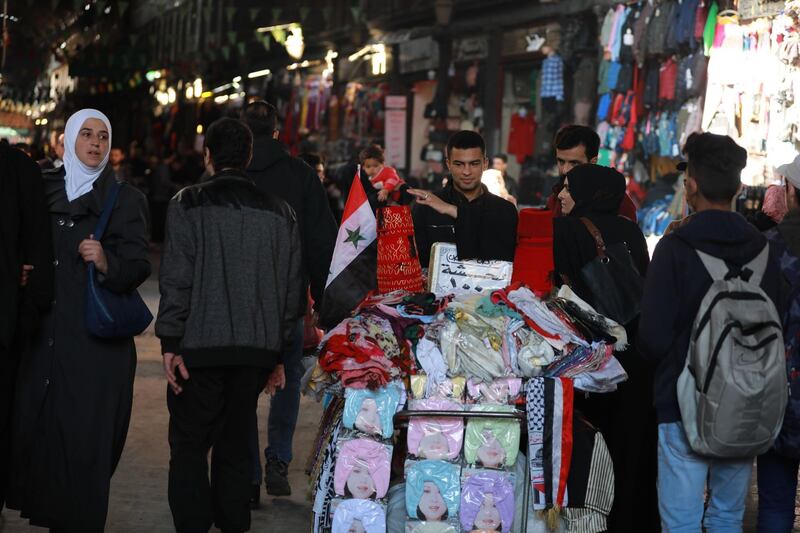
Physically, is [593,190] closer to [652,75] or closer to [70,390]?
[70,390]

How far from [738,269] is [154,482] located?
369 cm

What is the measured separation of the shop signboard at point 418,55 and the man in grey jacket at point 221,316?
1724 cm

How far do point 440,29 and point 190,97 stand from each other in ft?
45.6

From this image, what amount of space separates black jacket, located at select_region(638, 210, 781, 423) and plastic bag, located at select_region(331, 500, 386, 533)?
4.18ft

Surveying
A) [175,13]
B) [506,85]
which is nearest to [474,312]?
[506,85]

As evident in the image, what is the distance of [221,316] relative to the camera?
4.96 m

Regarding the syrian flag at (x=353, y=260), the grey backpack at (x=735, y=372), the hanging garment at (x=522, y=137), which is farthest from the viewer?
the hanging garment at (x=522, y=137)

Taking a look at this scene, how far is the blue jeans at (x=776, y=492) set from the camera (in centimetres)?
471

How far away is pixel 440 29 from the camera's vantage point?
862 inches

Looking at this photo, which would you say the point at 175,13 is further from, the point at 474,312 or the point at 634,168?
the point at 474,312

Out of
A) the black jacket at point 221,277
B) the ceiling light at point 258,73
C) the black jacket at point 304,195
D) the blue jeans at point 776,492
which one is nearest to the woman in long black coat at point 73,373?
the black jacket at point 221,277

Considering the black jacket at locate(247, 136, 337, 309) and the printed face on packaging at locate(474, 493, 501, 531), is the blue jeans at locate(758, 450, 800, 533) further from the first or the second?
the black jacket at locate(247, 136, 337, 309)

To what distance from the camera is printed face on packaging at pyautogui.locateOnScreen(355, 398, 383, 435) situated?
15.9 ft

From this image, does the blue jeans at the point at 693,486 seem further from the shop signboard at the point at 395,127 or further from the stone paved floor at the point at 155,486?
the shop signboard at the point at 395,127
